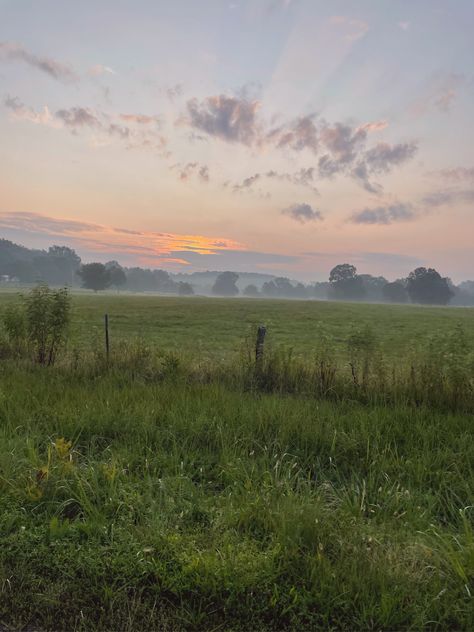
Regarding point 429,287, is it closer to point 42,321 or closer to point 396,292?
point 396,292

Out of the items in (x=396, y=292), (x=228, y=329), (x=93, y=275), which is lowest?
(x=228, y=329)

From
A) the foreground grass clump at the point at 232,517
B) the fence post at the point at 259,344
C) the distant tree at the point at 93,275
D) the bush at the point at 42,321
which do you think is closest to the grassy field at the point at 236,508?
the foreground grass clump at the point at 232,517

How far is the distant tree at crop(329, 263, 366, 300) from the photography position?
180 meters

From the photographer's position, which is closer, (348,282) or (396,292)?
(396,292)

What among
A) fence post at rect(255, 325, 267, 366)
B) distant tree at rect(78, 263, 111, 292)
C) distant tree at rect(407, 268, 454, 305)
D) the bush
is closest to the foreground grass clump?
fence post at rect(255, 325, 267, 366)

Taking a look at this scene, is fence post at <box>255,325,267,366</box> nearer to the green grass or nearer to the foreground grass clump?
the green grass

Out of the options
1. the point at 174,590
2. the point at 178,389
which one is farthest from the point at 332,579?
the point at 178,389

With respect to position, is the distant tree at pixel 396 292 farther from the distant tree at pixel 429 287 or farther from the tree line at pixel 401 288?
the distant tree at pixel 429 287

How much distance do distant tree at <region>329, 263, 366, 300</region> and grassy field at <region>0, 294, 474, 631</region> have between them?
181130mm

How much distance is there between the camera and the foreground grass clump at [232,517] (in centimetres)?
261

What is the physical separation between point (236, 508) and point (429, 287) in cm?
15343

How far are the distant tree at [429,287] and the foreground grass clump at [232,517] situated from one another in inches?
5892

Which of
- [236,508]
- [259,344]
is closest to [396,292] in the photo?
[259,344]

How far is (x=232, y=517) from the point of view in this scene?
3398 mm
